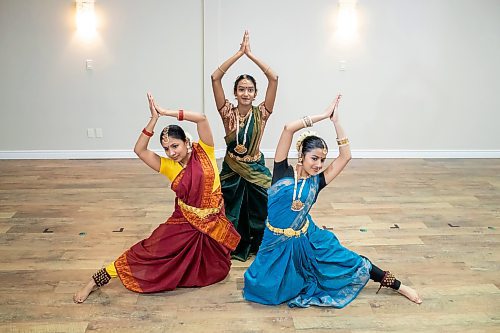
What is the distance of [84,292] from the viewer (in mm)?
3111

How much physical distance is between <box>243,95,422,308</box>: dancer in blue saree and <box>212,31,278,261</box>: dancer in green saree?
0.59 m

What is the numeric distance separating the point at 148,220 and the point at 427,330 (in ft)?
7.30

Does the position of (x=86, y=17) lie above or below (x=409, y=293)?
above

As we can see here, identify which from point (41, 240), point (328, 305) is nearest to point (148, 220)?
point (41, 240)

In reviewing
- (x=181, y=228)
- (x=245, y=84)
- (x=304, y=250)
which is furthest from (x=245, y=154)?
(x=304, y=250)

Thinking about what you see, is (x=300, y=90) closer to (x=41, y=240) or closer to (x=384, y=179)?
(x=384, y=179)

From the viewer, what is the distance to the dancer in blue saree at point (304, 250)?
9.83 ft

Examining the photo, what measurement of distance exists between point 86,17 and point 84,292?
3.56 metres

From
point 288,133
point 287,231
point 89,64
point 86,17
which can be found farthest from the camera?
point 89,64

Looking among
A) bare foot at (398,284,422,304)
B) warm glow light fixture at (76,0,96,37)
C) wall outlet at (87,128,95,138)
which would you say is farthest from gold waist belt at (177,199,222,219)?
warm glow light fixture at (76,0,96,37)

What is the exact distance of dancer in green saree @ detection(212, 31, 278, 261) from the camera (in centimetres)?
353

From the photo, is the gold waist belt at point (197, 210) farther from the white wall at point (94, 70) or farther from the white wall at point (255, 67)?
the white wall at point (94, 70)

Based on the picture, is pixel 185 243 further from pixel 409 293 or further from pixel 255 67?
pixel 255 67

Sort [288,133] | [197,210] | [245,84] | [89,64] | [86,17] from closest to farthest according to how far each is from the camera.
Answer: [288,133]
[197,210]
[245,84]
[86,17]
[89,64]
